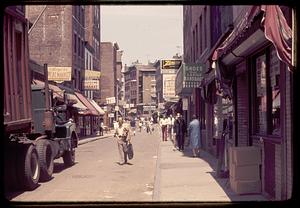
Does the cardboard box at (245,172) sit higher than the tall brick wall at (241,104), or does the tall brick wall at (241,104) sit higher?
the tall brick wall at (241,104)

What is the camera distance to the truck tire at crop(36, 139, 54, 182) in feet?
39.2

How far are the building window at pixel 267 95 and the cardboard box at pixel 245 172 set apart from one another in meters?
0.71

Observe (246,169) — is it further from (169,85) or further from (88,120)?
(88,120)

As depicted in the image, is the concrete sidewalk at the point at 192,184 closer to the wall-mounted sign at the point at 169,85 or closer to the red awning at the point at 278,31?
the red awning at the point at 278,31

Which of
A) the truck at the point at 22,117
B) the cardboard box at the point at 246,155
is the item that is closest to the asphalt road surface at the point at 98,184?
the truck at the point at 22,117

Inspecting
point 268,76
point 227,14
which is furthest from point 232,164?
point 227,14

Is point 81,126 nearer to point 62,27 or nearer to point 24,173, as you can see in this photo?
point 62,27

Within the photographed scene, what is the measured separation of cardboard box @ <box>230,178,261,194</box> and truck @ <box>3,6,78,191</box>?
13.4 ft

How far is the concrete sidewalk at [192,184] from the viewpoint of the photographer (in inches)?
341

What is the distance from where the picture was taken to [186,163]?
1603cm

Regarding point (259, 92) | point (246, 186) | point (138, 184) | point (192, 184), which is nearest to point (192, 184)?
point (192, 184)

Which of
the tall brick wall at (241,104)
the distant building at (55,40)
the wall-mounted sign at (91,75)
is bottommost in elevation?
the tall brick wall at (241,104)

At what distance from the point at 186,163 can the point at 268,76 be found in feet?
25.8

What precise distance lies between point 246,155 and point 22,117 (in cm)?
463
